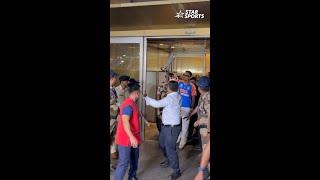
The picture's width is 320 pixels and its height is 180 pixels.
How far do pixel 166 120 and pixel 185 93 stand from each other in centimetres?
154

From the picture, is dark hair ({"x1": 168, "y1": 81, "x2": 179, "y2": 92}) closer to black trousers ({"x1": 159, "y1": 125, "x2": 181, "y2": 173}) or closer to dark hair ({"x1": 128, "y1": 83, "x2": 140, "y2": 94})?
black trousers ({"x1": 159, "y1": 125, "x2": 181, "y2": 173})

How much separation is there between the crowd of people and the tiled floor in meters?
0.13

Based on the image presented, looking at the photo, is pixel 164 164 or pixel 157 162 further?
pixel 157 162

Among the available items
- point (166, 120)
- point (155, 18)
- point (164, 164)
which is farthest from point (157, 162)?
point (155, 18)

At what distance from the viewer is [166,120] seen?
4.17 meters

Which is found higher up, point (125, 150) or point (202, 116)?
point (202, 116)

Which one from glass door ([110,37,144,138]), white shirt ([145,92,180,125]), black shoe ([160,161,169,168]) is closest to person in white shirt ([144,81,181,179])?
white shirt ([145,92,180,125])

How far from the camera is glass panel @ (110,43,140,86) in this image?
5980mm

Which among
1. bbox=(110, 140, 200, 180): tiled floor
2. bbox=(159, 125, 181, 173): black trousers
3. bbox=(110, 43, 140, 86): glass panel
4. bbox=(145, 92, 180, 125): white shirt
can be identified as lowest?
bbox=(110, 140, 200, 180): tiled floor

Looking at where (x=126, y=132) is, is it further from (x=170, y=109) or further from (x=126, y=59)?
(x=126, y=59)
